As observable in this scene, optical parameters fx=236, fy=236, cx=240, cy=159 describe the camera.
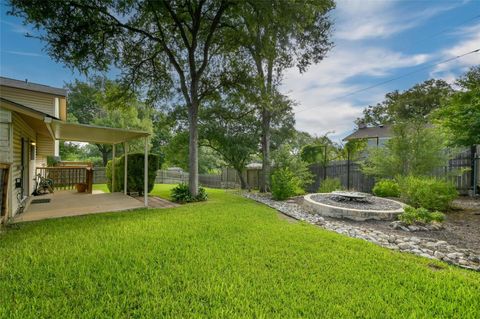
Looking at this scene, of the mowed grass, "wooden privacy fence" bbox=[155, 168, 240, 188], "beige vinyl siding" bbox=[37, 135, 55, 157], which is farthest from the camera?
"wooden privacy fence" bbox=[155, 168, 240, 188]

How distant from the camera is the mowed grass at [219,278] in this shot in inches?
82.7

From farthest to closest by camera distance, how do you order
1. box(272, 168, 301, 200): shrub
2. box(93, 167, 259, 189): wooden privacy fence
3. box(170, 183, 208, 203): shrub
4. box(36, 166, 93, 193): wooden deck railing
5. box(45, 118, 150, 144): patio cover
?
box(93, 167, 259, 189): wooden privacy fence, box(36, 166, 93, 193): wooden deck railing, box(272, 168, 301, 200): shrub, box(170, 183, 208, 203): shrub, box(45, 118, 150, 144): patio cover

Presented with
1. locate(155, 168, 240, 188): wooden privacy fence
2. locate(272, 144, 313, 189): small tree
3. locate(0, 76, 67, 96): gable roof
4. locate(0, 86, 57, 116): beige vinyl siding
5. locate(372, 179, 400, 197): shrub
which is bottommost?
locate(155, 168, 240, 188): wooden privacy fence

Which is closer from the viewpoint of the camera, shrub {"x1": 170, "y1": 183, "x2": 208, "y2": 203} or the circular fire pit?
the circular fire pit

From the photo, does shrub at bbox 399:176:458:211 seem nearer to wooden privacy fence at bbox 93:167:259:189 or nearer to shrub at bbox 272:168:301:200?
shrub at bbox 272:168:301:200

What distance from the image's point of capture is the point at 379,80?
13977 mm

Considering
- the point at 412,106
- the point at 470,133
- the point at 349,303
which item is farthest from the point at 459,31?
the point at 412,106

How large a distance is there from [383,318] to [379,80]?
15.1 meters

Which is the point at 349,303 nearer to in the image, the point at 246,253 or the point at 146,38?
the point at 246,253

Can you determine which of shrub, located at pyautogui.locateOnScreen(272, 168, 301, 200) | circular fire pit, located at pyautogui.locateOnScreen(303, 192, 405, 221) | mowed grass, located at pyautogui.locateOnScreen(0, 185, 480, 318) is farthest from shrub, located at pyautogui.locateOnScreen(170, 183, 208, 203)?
mowed grass, located at pyautogui.locateOnScreen(0, 185, 480, 318)

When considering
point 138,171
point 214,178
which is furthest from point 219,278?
point 214,178

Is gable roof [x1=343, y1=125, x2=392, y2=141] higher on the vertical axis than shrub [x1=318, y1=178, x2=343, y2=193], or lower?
higher

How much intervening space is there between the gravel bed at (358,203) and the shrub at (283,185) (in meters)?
1.14

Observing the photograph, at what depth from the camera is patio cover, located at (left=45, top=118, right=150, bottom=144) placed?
630 cm
